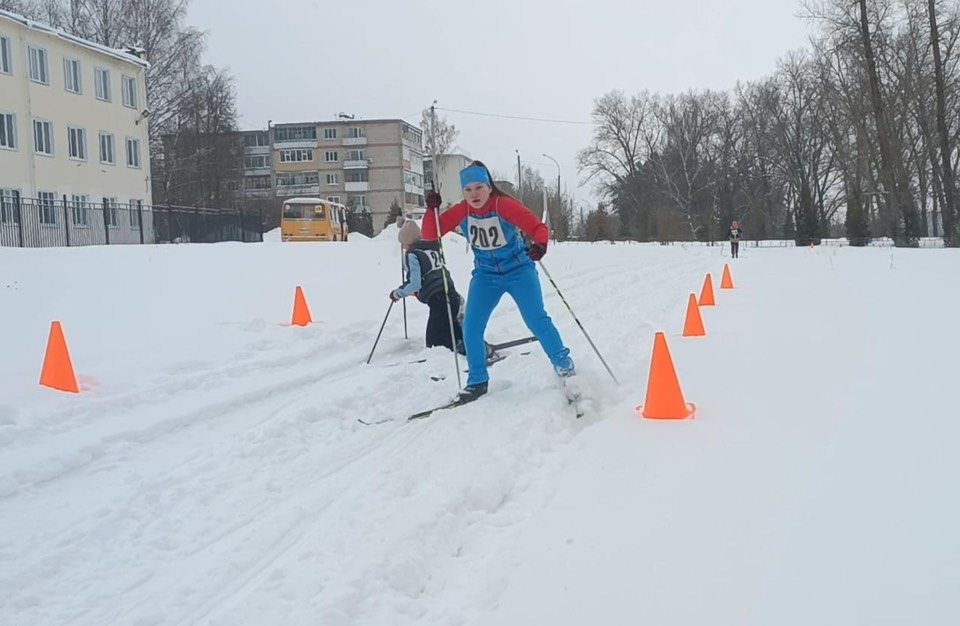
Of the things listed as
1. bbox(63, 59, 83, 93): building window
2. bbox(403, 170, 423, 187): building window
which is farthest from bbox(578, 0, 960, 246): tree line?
bbox(63, 59, 83, 93): building window

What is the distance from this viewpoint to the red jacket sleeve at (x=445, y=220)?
6238 millimetres

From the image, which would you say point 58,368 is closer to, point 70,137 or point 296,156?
point 70,137

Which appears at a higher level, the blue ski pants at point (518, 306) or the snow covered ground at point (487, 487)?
the blue ski pants at point (518, 306)

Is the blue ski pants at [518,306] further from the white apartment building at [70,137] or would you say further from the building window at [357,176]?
the building window at [357,176]

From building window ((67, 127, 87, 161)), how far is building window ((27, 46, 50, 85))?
2325 mm

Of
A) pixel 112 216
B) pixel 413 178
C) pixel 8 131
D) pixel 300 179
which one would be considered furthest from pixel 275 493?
pixel 413 178

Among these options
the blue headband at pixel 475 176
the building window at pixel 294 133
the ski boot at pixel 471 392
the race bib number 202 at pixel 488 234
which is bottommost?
the ski boot at pixel 471 392

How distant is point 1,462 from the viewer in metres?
4.70

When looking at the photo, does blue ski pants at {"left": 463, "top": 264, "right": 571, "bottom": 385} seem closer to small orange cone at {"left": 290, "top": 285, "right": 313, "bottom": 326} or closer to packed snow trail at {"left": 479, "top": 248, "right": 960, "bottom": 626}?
packed snow trail at {"left": 479, "top": 248, "right": 960, "bottom": 626}

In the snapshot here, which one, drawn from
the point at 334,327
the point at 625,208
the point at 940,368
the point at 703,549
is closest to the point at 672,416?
the point at 703,549

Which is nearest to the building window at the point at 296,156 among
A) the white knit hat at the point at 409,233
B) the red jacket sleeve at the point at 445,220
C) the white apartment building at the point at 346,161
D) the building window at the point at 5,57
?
the white apartment building at the point at 346,161

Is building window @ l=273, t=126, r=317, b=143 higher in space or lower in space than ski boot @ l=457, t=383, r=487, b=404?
higher

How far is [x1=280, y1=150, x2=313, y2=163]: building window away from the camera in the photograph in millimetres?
90312

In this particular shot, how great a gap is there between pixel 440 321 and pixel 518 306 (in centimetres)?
265
